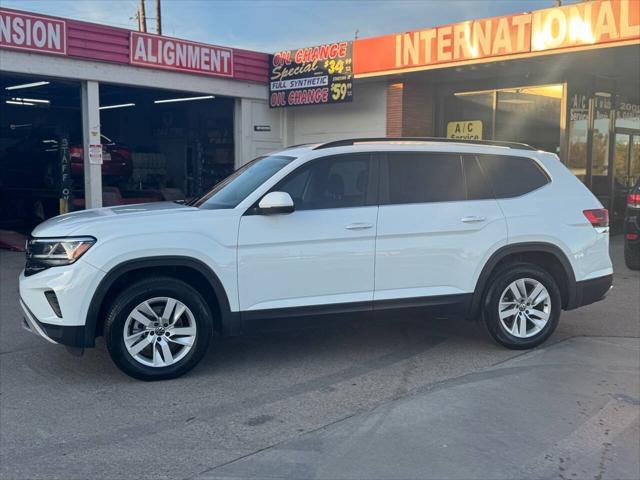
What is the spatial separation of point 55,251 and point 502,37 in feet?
33.1

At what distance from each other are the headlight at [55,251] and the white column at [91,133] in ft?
29.8

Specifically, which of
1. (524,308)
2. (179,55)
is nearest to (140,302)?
(524,308)

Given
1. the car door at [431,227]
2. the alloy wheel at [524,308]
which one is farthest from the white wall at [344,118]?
the alloy wheel at [524,308]

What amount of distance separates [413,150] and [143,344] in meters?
2.85

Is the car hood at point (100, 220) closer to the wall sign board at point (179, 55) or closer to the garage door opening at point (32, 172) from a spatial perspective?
the garage door opening at point (32, 172)

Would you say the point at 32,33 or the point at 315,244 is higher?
the point at 32,33

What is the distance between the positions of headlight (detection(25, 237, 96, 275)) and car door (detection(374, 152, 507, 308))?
2364 mm

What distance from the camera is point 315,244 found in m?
5.24

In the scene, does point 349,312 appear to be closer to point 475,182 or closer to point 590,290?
point 475,182

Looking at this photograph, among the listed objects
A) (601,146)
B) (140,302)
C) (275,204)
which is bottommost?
(140,302)

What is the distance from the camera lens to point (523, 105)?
575 inches

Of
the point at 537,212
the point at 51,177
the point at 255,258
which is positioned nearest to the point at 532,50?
the point at 537,212

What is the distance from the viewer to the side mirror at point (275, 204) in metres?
5.05

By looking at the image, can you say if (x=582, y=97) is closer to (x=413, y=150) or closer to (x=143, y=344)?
(x=413, y=150)
